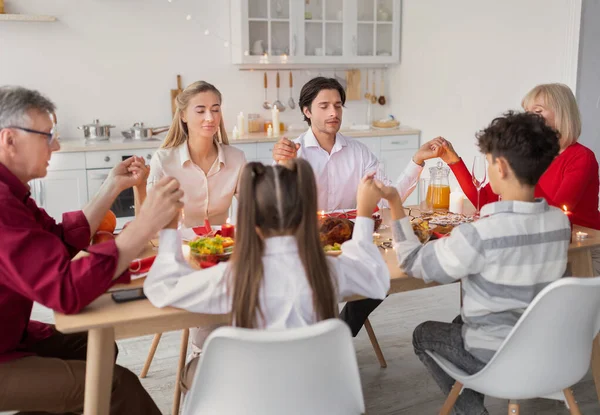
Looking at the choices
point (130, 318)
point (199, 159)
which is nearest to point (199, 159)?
point (199, 159)

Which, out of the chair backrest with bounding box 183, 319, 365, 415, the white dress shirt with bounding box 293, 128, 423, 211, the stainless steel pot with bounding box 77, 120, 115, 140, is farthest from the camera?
the stainless steel pot with bounding box 77, 120, 115, 140

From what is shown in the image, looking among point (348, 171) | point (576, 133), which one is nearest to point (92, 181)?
point (348, 171)

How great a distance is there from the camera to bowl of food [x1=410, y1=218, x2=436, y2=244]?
2045mm

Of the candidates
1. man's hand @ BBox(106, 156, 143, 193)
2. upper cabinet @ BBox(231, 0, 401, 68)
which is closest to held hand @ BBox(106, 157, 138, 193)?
man's hand @ BBox(106, 156, 143, 193)

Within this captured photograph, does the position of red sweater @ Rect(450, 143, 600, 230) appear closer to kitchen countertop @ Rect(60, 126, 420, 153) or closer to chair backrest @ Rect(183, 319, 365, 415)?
chair backrest @ Rect(183, 319, 365, 415)

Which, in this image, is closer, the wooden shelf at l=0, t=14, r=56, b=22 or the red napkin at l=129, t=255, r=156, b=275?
the red napkin at l=129, t=255, r=156, b=275

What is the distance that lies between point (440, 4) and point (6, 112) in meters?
3.84

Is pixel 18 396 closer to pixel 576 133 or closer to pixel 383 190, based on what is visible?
pixel 383 190

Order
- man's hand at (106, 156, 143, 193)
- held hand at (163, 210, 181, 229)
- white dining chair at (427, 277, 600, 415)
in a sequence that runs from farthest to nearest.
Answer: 1. man's hand at (106, 156, 143, 193)
2. held hand at (163, 210, 181, 229)
3. white dining chair at (427, 277, 600, 415)

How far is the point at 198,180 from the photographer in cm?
275

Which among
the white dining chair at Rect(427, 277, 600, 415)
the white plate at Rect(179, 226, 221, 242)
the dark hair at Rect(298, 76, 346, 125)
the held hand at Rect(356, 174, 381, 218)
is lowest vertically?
the white dining chair at Rect(427, 277, 600, 415)

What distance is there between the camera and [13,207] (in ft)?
5.01

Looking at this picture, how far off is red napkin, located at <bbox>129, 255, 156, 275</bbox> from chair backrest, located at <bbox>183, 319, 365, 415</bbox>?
51cm

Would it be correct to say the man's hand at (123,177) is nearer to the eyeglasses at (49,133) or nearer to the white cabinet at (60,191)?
the eyeglasses at (49,133)
